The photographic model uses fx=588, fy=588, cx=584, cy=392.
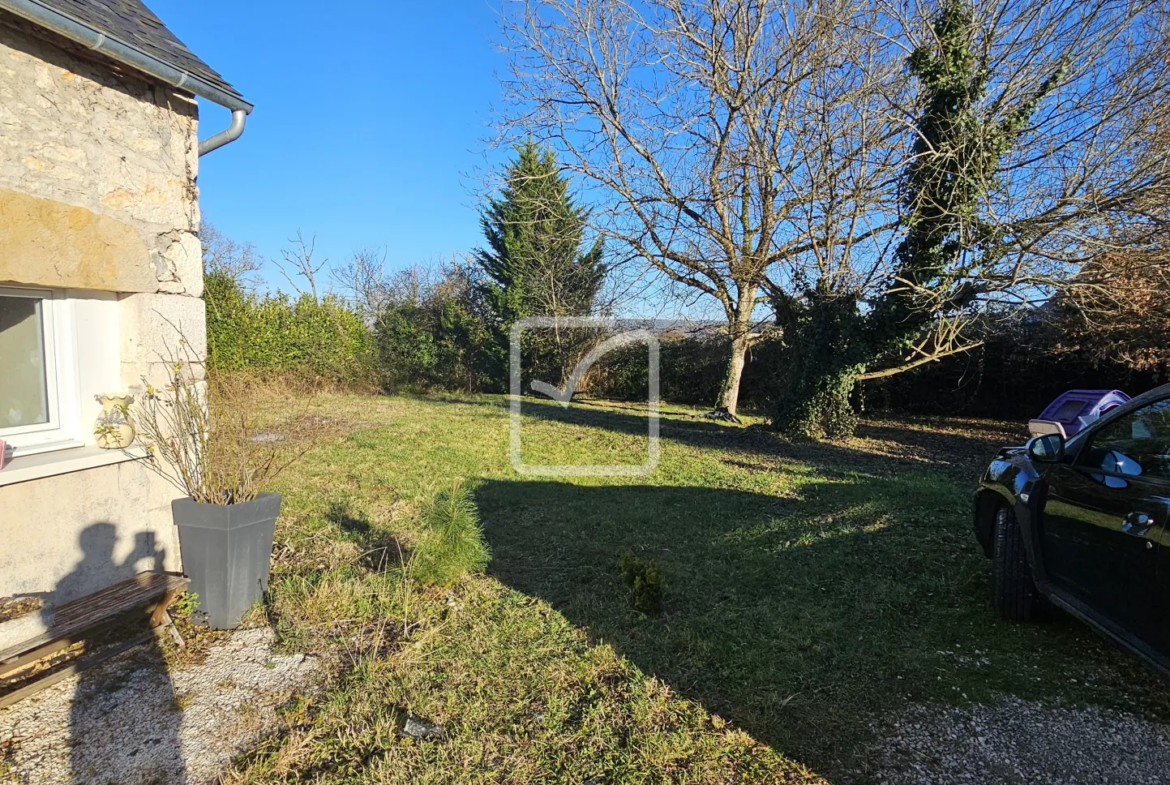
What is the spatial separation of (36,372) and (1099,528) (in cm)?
524

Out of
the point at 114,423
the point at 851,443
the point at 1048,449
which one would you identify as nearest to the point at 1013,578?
the point at 1048,449

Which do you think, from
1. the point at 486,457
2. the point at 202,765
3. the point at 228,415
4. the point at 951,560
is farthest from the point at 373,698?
the point at 486,457

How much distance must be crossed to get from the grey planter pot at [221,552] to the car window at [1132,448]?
424 centimetres

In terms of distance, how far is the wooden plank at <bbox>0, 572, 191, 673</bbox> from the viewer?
251 centimetres

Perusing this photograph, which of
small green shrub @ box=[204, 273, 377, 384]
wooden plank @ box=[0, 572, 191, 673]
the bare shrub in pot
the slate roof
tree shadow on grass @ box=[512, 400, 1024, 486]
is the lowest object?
tree shadow on grass @ box=[512, 400, 1024, 486]

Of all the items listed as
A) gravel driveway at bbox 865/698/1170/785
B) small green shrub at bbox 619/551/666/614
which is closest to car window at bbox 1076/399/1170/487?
gravel driveway at bbox 865/698/1170/785

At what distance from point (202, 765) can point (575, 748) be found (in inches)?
55.2

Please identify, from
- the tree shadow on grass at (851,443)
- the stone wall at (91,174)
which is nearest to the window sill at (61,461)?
the stone wall at (91,174)

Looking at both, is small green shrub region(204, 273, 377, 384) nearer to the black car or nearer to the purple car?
the black car

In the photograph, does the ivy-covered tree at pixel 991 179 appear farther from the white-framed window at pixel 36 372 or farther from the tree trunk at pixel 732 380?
the white-framed window at pixel 36 372

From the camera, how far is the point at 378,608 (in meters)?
3.55

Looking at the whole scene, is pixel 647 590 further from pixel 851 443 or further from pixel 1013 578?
pixel 851 443

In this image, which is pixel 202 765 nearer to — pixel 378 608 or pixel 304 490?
pixel 378 608

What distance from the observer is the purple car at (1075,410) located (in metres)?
8.22
